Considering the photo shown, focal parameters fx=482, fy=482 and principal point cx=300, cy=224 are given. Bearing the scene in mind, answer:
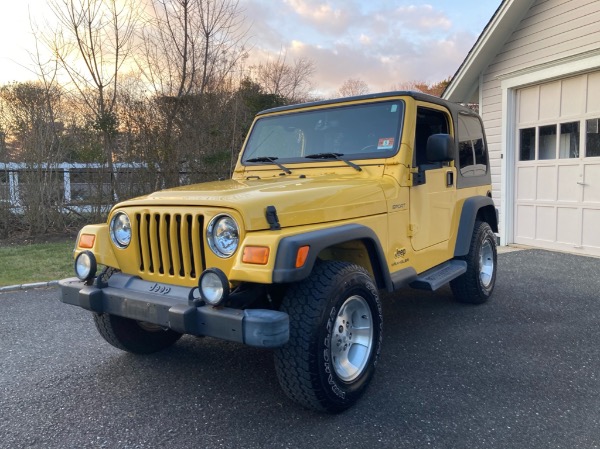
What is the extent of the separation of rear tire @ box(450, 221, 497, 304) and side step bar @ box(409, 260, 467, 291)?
0.23m

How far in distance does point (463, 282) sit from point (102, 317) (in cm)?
345

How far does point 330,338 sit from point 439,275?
1.81 metres

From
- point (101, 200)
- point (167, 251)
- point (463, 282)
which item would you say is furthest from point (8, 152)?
point (463, 282)

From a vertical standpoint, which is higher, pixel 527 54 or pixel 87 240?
pixel 527 54

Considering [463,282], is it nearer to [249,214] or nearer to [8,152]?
[249,214]

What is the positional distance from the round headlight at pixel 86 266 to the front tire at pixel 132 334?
0.40 m

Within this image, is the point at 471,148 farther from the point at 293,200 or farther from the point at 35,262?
the point at 35,262

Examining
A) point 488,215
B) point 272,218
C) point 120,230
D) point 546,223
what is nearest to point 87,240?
point 120,230

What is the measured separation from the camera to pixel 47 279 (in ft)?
21.6

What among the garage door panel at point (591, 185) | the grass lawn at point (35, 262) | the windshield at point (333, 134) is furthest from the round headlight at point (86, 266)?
the garage door panel at point (591, 185)

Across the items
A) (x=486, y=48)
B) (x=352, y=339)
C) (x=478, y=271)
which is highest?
(x=486, y=48)

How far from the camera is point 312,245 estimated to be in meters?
2.67

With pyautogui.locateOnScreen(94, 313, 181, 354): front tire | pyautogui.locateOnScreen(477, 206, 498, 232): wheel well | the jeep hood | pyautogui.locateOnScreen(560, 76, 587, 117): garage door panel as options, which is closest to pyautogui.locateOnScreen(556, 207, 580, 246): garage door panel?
pyautogui.locateOnScreen(560, 76, 587, 117): garage door panel

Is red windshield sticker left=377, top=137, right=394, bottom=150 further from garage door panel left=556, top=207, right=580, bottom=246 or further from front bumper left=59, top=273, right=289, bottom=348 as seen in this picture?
garage door panel left=556, top=207, right=580, bottom=246
